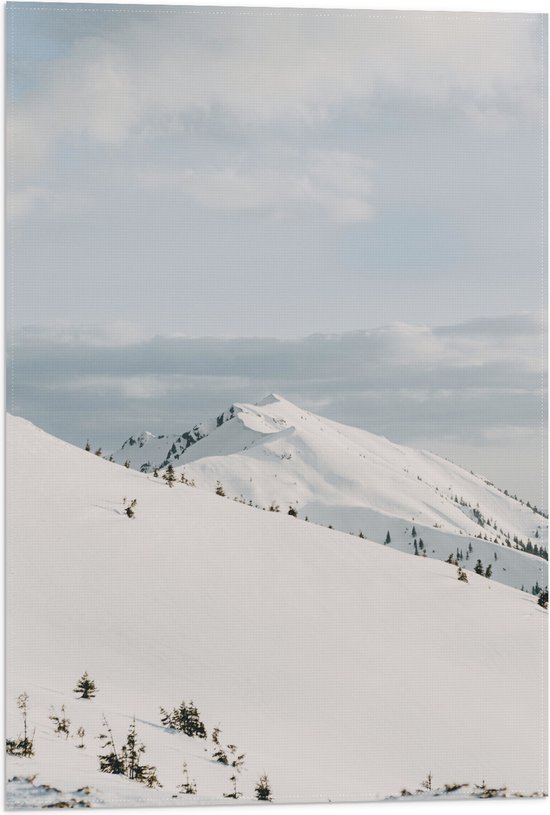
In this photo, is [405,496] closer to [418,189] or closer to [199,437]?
[199,437]

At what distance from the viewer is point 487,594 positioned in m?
11.4

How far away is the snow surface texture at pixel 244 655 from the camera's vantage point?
964 centimetres

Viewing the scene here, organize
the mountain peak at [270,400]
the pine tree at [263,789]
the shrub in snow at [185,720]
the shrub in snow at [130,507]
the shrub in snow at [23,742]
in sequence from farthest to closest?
the mountain peak at [270,400] → the shrub in snow at [130,507] → the pine tree at [263,789] → the shrub in snow at [185,720] → the shrub in snow at [23,742]

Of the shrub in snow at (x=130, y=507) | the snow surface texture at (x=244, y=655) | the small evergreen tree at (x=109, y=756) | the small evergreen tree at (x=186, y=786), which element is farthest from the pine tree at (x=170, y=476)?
the small evergreen tree at (x=186, y=786)

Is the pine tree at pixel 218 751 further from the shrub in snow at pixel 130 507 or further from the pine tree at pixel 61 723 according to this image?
the shrub in snow at pixel 130 507

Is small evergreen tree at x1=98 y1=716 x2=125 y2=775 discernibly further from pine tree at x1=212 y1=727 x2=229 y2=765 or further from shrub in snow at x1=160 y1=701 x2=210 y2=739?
pine tree at x1=212 y1=727 x2=229 y2=765

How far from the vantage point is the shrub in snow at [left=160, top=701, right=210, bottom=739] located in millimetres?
9578

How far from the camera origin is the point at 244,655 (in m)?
10.1

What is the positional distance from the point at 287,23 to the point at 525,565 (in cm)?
825

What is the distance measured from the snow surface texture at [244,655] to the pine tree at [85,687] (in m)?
0.09

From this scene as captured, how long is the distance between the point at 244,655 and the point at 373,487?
14.0 metres

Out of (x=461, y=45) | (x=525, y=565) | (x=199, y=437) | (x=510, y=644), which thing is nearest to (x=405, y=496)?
(x=199, y=437)

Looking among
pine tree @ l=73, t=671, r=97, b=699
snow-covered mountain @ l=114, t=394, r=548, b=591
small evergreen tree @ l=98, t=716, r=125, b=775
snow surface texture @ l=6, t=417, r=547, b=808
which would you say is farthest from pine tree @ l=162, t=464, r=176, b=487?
small evergreen tree @ l=98, t=716, r=125, b=775

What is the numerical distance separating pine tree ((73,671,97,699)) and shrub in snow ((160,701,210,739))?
822 millimetres
